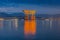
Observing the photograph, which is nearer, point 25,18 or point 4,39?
point 4,39

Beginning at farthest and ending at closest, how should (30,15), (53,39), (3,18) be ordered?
1. (3,18)
2. (30,15)
3. (53,39)

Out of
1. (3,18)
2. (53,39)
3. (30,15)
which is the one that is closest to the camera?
(53,39)

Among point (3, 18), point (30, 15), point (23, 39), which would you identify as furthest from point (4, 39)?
point (3, 18)

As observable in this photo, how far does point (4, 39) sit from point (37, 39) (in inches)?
64.9

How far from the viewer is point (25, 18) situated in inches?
1657

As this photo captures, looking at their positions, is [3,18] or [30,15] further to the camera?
[3,18]

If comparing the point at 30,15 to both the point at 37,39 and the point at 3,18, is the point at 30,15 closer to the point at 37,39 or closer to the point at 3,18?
the point at 3,18

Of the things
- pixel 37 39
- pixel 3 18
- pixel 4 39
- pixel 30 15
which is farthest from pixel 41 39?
pixel 3 18

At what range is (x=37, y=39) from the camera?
1078cm

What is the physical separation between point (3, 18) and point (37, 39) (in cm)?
3491

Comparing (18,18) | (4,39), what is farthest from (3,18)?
(4,39)

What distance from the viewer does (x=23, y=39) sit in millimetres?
10656

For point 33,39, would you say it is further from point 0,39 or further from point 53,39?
point 0,39

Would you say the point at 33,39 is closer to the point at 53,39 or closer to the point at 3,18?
the point at 53,39
